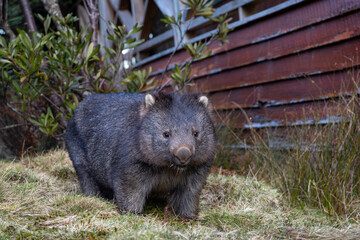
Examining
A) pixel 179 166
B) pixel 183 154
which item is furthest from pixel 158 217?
pixel 183 154

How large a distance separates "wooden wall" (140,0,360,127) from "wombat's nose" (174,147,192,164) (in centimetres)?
151

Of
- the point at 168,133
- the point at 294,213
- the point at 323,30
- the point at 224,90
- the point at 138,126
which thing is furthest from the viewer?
the point at 224,90

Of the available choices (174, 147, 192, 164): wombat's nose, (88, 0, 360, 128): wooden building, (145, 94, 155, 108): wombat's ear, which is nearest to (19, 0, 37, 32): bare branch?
(88, 0, 360, 128): wooden building

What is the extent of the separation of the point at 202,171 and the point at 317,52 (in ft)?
6.84

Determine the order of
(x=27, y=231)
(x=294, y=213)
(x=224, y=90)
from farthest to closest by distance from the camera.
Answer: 1. (x=224, y=90)
2. (x=294, y=213)
3. (x=27, y=231)

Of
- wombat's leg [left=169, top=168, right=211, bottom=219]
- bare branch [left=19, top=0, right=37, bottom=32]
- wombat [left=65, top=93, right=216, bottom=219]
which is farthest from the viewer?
bare branch [left=19, top=0, right=37, bottom=32]

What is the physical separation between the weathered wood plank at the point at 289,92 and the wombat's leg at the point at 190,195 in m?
1.44

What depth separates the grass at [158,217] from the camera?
2.48 m

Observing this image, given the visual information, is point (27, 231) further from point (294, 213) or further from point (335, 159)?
→ point (335, 159)

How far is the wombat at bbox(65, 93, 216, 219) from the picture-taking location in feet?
9.46

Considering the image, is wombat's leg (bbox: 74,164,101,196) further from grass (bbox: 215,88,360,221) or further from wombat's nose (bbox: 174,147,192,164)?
grass (bbox: 215,88,360,221)

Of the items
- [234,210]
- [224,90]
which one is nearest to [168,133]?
[234,210]

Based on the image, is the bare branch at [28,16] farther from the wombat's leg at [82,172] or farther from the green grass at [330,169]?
the green grass at [330,169]

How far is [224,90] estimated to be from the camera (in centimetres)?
580
